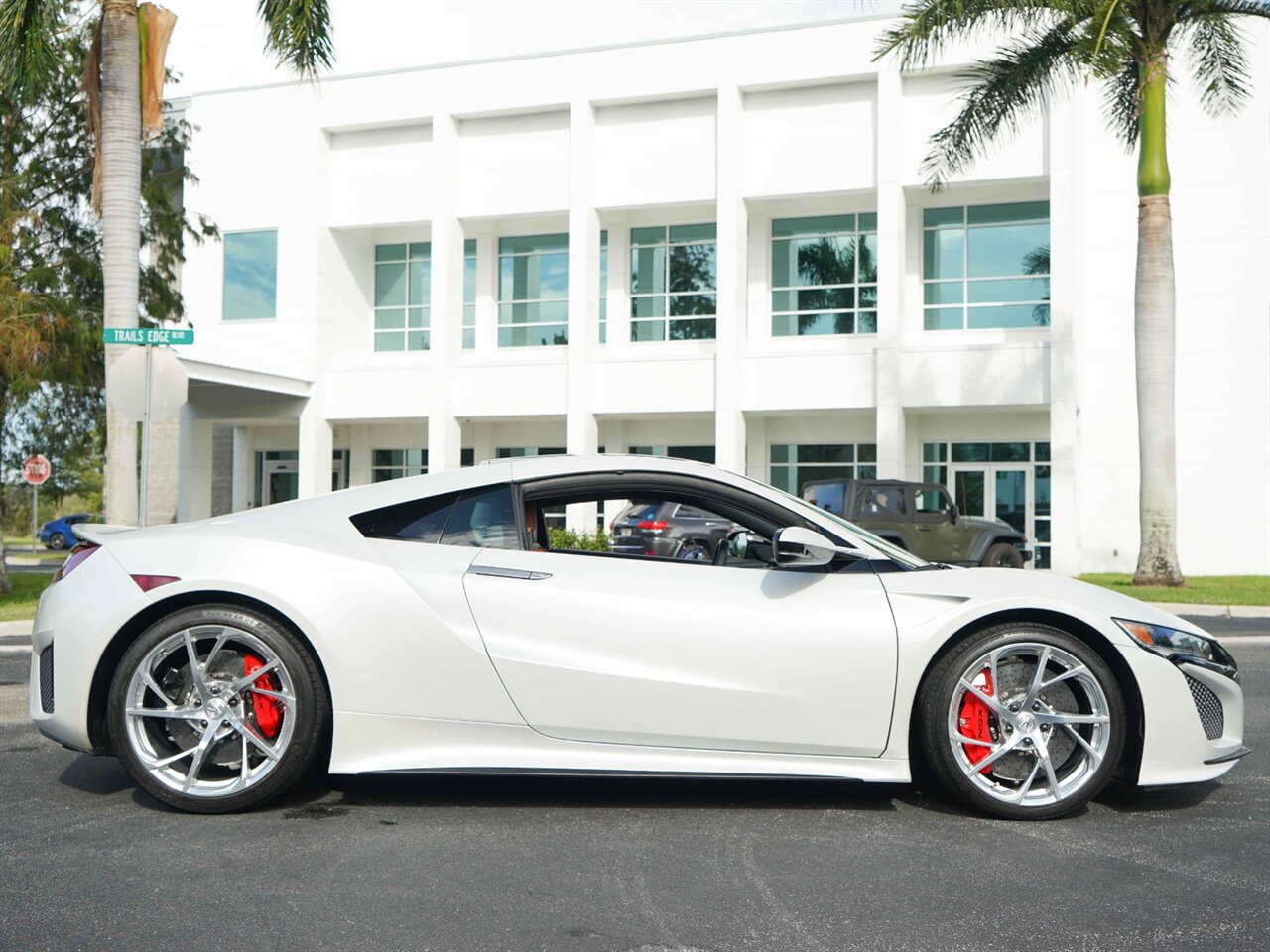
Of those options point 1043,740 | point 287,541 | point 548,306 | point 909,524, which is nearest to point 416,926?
point 287,541

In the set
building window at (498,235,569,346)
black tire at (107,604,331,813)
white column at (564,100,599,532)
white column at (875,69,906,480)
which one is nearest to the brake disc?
black tire at (107,604,331,813)

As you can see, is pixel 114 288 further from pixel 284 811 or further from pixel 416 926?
pixel 416 926

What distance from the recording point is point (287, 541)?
15.4 ft

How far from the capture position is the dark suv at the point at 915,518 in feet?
57.1

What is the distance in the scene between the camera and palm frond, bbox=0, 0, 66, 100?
44.8 ft

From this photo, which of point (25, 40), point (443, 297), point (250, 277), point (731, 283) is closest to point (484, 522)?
point (25, 40)

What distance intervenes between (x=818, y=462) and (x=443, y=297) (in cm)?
976

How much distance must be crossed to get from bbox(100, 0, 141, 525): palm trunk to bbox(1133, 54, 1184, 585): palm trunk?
1405 cm

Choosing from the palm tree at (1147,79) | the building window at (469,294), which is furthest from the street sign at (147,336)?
the building window at (469,294)

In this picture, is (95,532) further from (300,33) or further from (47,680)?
(300,33)

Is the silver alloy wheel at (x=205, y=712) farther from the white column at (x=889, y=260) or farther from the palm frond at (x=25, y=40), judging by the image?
the white column at (x=889, y=260)

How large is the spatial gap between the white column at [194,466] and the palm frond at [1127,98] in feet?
73.7

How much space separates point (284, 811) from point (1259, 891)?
3346mm

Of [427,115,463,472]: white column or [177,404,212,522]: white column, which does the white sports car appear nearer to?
[427,115,463,472]: white column
